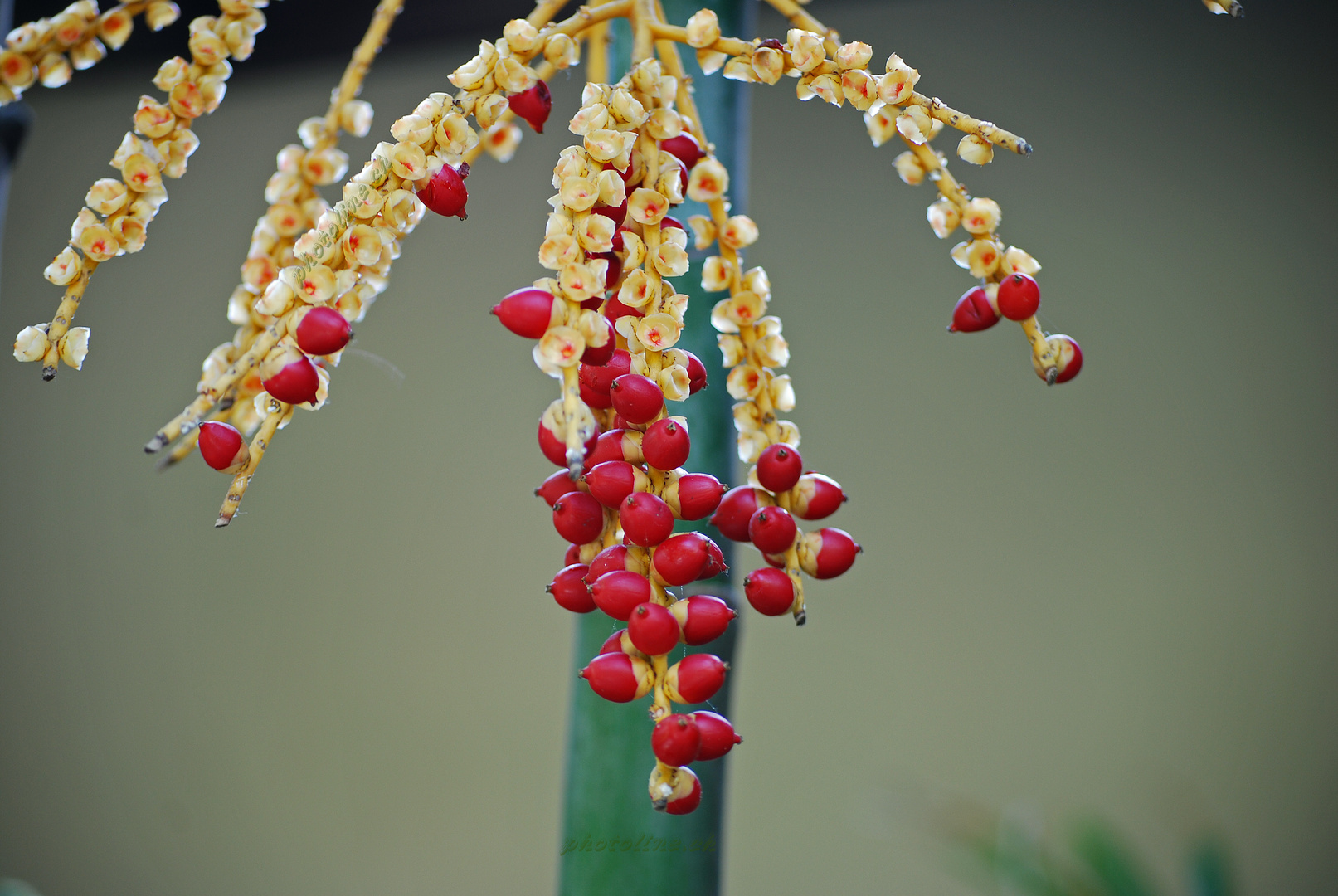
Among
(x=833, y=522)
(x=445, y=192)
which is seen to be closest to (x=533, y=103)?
(x=445, y=192)

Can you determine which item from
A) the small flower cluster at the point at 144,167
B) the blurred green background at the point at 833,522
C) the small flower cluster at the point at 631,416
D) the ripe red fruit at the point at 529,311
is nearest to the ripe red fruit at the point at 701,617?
the small flower cluster at the point at 631,416

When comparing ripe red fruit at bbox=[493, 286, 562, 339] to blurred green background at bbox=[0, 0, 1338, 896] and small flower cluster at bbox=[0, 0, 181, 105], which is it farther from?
blurred green background at bbox=[0, 0, 1338, 896]

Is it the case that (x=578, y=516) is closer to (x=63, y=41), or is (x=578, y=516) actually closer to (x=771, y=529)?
(x=771, y=529)

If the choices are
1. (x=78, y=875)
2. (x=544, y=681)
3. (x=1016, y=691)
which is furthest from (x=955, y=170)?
(x=78, y=875)

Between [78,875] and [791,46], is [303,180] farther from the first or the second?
[78,875]

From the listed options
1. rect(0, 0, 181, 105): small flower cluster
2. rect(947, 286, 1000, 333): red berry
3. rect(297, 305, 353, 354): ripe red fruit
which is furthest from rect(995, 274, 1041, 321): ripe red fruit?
rect(0, 0, 181, 105): small flower cluster

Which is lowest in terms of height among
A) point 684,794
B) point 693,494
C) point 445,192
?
point 684,794
